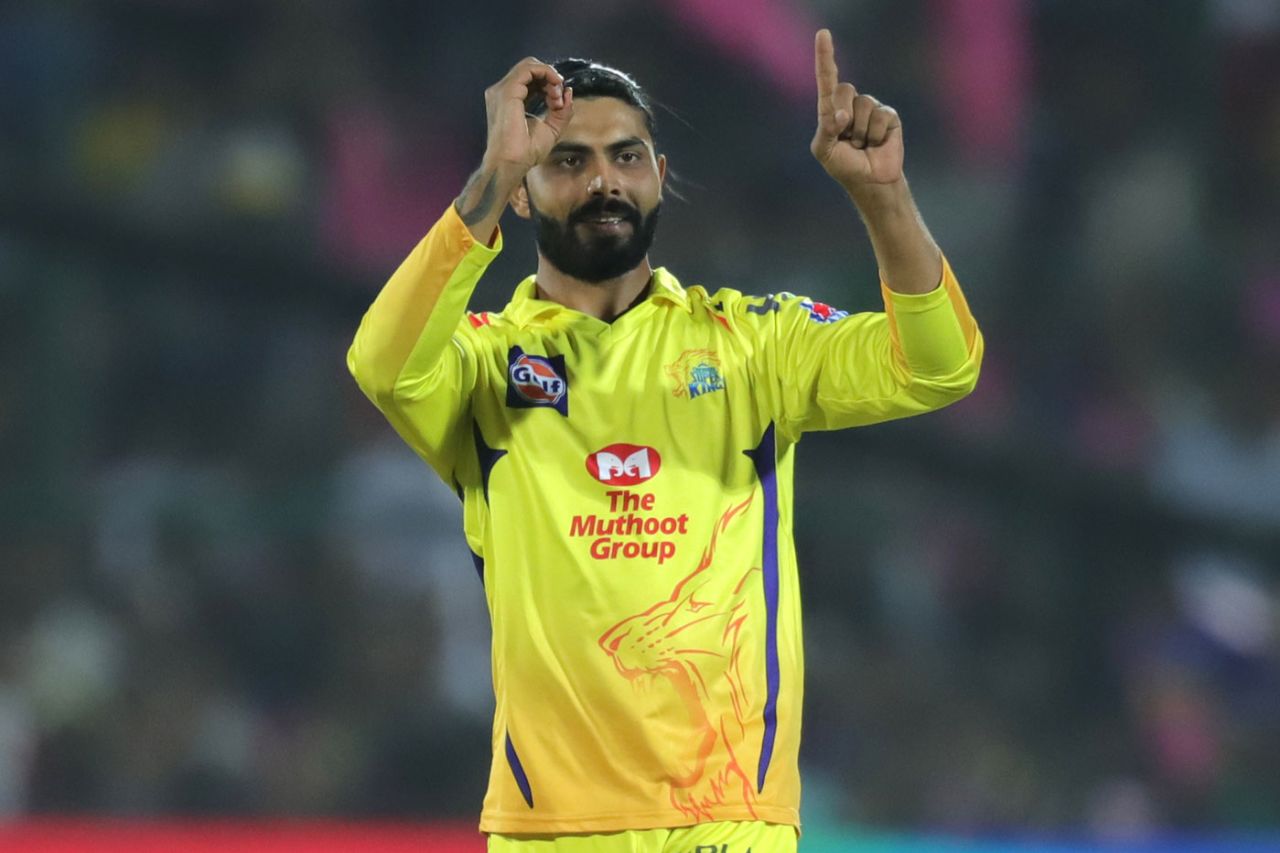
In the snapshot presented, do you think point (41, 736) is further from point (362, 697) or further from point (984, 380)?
point (984, 380)

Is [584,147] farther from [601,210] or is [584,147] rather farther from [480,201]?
[480,201]

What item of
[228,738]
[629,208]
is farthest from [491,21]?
[629,208]

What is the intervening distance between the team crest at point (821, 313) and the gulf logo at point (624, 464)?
1.22 feet

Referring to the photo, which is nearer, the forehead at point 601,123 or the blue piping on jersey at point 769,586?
the blue piping on jersey at point 769,586

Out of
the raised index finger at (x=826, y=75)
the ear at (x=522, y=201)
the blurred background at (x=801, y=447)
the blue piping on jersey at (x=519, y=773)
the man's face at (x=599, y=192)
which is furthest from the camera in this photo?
the blurred background at (x=801, y=447)

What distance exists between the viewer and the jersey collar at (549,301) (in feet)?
9.70

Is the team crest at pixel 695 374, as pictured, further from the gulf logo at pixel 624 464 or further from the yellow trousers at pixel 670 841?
the yellow trousers at pixel 670 841

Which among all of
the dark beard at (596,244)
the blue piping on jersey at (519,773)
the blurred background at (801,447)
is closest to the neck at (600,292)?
the dark beard at (596,244)

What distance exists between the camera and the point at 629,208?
9.60ft

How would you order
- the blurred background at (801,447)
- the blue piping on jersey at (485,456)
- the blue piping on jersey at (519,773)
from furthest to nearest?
the blurred background at (801,447) → the blue piping on jersey at (485,456) → the blue piping on jersey at (519,773)

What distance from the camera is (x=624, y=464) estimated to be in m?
2.76

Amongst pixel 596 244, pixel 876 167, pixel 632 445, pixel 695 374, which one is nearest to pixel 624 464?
pixel 632 445

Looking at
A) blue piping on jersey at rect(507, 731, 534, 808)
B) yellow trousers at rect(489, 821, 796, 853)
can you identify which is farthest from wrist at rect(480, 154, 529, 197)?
yellow trousers at rect(489, 821, 796, 853)

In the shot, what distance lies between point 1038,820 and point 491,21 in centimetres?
410
